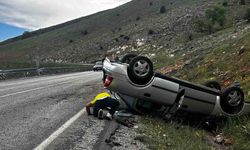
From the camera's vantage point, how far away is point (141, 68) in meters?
7.83

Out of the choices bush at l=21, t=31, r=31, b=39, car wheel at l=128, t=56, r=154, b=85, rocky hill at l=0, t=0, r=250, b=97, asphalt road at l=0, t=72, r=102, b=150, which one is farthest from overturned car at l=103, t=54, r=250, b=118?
bush at l=21, t=31, r=31, b=39

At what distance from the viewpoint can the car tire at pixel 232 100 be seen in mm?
7922

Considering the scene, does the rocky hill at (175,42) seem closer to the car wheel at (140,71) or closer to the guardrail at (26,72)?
the guardrail at (26,72)

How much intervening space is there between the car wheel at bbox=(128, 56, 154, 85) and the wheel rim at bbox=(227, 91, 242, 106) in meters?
1.82

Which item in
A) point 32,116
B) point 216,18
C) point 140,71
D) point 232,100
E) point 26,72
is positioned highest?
point 216,18

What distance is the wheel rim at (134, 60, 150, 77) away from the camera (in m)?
7.82

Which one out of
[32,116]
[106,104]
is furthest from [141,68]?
[32,116]

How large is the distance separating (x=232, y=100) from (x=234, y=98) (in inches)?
2.4

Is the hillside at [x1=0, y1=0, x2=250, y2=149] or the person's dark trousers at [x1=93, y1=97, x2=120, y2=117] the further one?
the person's dark trousers at [x1=93, y1=97, x2=120, y2=117]

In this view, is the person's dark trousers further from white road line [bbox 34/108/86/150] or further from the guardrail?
the guardrail

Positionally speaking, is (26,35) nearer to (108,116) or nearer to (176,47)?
(176,47)

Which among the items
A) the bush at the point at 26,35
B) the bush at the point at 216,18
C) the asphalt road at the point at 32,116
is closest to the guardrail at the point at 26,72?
the asphalt road at the point at 32,116

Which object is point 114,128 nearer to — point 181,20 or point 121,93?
point 121,93

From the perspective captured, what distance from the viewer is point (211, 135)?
7.93 meters
